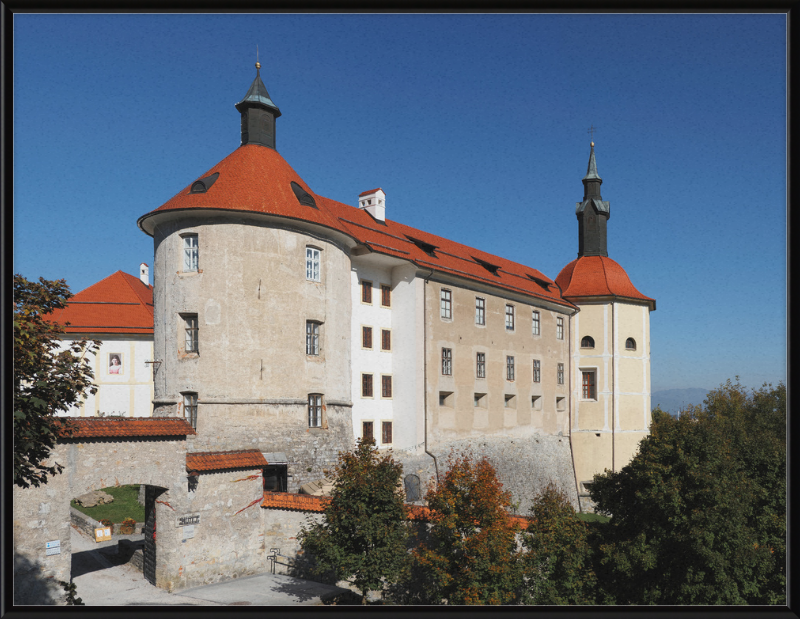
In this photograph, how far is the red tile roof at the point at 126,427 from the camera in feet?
55.4

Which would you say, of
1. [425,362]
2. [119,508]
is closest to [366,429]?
[425,362]

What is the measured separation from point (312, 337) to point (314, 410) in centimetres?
251

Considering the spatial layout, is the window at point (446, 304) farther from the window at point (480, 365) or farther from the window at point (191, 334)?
the window at point (191, 334)

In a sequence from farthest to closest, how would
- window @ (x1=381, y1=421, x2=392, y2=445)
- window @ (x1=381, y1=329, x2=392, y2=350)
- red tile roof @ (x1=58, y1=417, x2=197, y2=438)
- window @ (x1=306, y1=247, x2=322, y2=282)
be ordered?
window @ (x1=381, y1=329, x2=392, y2=350)
window @ (x1=381, y1=421, x2=392, y2=445)
window @ (x1=306, y1=247, x2=322, y2=282)
red tile roof @ (x1=58, y1=417, x2=197, y2=438)

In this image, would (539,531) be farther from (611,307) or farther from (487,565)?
(611,307)

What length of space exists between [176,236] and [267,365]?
17.3ft

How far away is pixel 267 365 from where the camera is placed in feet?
73.6

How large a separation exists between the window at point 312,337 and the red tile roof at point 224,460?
4089 millimetres

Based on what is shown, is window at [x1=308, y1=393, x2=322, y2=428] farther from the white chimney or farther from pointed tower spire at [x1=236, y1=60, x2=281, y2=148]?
the white chimney

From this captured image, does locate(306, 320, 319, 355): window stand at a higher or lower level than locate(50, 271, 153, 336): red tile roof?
lower

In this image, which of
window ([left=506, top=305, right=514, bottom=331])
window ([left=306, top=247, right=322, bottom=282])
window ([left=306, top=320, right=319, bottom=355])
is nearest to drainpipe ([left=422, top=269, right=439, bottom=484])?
window ([left=306, top=320, right=319, bottom=355])

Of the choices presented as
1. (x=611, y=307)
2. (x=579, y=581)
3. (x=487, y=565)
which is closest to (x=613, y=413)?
(x=611, y=307)

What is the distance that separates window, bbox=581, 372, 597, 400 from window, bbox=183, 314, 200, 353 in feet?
84.6

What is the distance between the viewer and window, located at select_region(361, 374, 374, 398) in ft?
91.7
